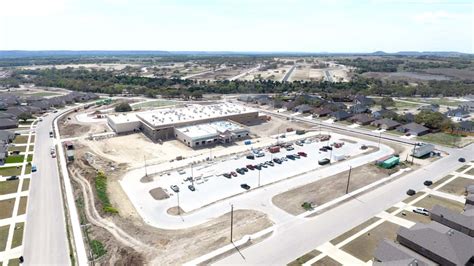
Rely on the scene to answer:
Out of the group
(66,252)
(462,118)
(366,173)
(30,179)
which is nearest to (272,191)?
(366,173)

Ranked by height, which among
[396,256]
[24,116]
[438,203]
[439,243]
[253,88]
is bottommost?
[438,203]

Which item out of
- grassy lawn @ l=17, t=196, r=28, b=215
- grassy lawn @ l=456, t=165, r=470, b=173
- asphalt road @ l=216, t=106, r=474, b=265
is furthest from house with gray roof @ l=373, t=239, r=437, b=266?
grassy lawn @ l=17, t=196, r=28, b=215

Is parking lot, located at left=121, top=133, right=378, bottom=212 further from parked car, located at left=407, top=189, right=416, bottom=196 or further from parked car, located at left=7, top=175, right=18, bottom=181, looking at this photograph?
parked car, located at left=7, top=175, right=18, bottom=181

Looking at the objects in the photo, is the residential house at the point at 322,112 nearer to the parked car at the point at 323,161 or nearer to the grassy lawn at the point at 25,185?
the parked car at the point at 323,161

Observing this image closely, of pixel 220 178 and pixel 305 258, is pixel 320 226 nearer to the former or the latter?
pixel 305 258

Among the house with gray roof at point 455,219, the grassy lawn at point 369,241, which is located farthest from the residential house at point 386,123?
the grassy lawn at point 369,241

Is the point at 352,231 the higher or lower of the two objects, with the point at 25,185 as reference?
lower

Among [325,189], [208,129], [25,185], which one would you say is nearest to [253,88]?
[208,129]
